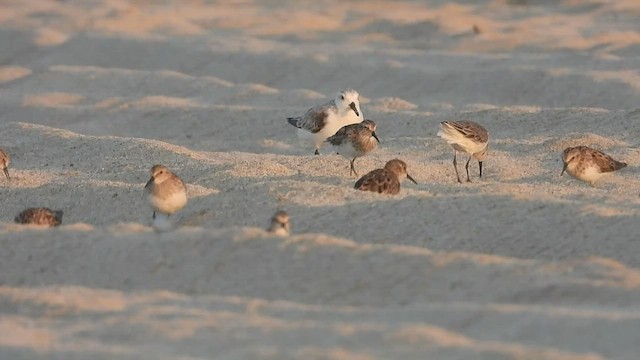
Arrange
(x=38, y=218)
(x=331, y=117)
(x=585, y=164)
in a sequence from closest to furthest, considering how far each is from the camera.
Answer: (x=38, y=218)
(x=585, y=164)
(x=331, y=117)

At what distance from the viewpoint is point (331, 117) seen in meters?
13.8

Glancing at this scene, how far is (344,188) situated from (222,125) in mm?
6285

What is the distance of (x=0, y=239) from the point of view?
853 centimetres

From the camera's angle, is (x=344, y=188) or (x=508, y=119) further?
(x=508, y=119)

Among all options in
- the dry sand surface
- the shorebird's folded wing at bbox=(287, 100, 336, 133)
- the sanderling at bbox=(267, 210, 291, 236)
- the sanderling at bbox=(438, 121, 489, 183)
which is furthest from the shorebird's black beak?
the sanderling at bbox=(267, 210, 291, 236)

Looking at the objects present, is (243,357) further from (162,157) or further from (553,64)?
(553,64)

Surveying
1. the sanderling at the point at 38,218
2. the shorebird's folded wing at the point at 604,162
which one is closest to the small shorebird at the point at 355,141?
the shorebird's folded wing at the point at 604,162

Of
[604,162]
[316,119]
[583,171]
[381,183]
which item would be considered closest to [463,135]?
[583,171]

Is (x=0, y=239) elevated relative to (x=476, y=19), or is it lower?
lower

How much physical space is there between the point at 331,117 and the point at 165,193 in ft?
15.5

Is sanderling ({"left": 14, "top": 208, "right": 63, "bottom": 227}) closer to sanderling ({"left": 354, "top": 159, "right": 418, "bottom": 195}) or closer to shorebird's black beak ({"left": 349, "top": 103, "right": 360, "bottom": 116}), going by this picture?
sanderling ({"left": 354, "top": 159, "right": 418, "bottom": 195})

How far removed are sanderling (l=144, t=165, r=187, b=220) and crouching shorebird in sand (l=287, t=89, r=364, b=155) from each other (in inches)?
176

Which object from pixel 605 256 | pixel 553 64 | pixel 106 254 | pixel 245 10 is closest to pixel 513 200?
pixel 605 256

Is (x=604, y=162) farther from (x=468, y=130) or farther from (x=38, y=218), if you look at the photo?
(x=38, y=218)
